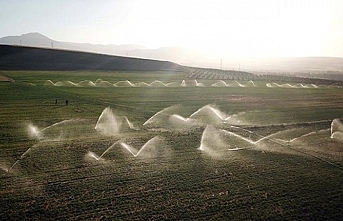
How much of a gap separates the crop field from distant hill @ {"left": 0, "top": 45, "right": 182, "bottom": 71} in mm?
64449

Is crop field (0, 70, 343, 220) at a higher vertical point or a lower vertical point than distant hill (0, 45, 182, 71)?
lower

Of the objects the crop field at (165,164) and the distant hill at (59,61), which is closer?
the crop field at (165,164)

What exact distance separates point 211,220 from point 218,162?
7.14 meters

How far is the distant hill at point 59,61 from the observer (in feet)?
313

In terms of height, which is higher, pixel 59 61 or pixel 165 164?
pixel 59 61

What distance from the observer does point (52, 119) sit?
98.4ft

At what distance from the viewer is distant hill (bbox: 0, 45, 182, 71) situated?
95250mm

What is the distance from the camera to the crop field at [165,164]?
1434 cm

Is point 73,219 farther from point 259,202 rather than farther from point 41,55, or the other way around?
point 41,55

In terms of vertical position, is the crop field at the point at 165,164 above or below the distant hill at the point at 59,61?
below

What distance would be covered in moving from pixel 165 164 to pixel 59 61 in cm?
9243

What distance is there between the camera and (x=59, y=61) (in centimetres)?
10344

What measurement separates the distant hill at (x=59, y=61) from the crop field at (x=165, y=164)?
211ft

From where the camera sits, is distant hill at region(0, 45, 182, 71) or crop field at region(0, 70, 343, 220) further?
distant hill at region(0, 45, 182, 71)
